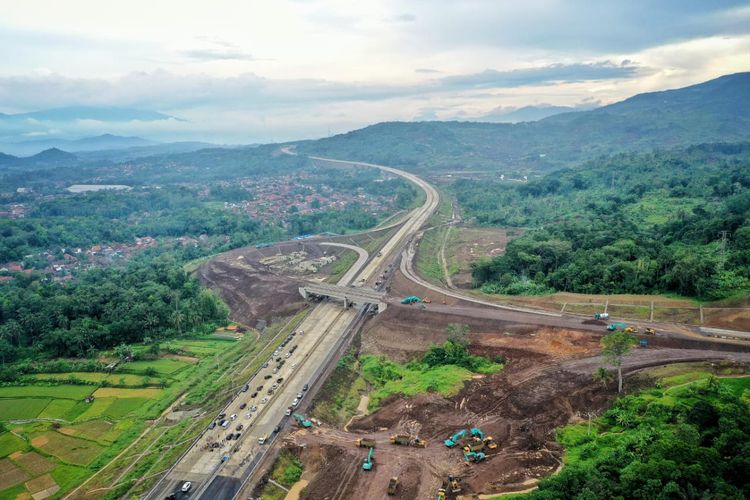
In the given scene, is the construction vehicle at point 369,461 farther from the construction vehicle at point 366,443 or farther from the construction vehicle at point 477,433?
the construction vehicle at point 477,433

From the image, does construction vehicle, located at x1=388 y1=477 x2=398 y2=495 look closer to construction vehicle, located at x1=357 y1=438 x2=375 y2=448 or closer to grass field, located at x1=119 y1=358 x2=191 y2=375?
construction vehicle, located at x1=357 y1=438 x2=375 y2=448

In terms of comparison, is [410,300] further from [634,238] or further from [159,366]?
[634,238]

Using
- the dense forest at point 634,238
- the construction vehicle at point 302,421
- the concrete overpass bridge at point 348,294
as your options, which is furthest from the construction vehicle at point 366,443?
the dense forest at point 634,238

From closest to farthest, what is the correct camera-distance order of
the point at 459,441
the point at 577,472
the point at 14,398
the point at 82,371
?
the point at 577,472 < the point at 459,441 < the point at 14,398 < the point at 82,371

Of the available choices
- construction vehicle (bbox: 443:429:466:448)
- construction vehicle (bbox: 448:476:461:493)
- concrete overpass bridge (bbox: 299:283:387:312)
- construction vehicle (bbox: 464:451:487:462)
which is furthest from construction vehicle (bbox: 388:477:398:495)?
concrete overpass bridge (bbox: 299:283:387:312)

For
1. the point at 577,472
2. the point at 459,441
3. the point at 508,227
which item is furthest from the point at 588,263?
the point at 508,227

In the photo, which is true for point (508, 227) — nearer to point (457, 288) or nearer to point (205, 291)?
point (457, 288)
